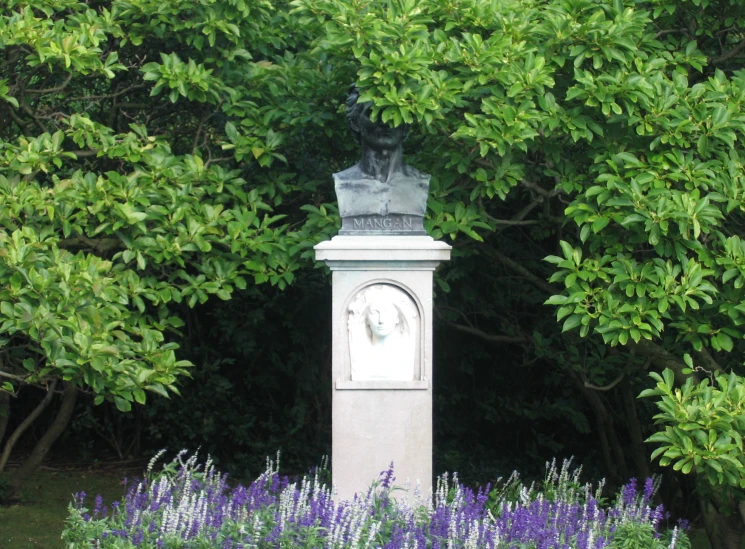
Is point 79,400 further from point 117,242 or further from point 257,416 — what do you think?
point 117,242

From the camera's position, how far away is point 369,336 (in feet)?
15.8

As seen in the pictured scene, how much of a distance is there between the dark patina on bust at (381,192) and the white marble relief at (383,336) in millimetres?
319

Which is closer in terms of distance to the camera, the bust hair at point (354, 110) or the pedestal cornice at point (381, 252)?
the pedestal cornice at point (381, 252)

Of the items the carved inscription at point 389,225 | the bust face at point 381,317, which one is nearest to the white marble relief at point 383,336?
the bust face at point 381,317

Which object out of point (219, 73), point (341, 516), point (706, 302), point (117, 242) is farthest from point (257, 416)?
point (706, 302)

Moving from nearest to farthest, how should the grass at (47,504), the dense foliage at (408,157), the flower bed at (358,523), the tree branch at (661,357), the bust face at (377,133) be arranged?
1. the flower bed at (358,523)
2. the dense foliage at (408,157)
3. the bust face at (377,133)
4. the tree branch at (661,357)
5. the grass at (47,504)

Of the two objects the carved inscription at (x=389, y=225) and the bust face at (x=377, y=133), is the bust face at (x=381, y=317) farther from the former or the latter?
the bust face at (x=377, y=133)

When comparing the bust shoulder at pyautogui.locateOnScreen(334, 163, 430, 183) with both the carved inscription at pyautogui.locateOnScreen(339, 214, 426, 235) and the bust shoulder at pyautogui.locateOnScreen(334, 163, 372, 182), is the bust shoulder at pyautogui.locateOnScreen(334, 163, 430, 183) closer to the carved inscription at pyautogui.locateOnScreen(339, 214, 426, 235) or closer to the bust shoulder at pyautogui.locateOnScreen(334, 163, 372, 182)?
the bust shoulder at pyautogui.locateOnScreen(334, 163, 372, 182)

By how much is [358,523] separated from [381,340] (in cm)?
107

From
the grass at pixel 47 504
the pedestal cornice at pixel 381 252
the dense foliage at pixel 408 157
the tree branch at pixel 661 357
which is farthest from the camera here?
the grass at pixel 47 504

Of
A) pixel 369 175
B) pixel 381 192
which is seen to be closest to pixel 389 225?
pixel 381 192

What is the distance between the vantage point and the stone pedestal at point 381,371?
4777 mm

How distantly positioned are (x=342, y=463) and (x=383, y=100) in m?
1.81

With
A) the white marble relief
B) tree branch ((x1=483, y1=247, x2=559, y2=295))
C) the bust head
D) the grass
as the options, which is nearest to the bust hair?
the bust head
